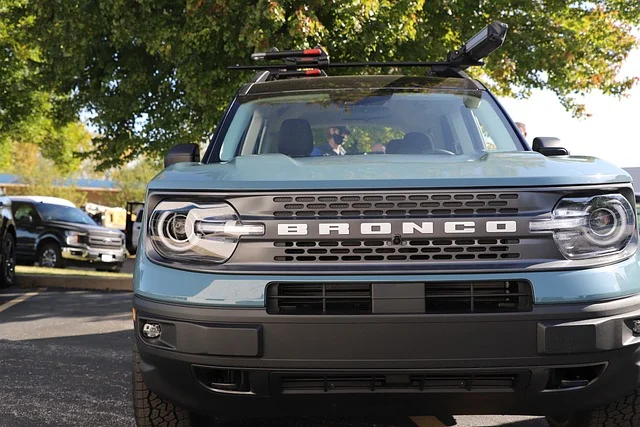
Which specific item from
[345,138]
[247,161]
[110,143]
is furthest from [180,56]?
[247,161]

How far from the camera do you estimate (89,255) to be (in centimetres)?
2041

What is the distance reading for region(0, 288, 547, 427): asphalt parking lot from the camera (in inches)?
181

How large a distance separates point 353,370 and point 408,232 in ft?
1.66

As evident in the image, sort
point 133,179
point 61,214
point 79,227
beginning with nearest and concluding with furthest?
point 79,227 → point 61,214 → point 133,179

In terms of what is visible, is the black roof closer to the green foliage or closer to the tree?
the tree

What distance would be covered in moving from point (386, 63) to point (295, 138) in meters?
1.02

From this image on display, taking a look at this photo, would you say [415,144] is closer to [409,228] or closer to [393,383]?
[409,228]

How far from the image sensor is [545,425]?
454 centimetres

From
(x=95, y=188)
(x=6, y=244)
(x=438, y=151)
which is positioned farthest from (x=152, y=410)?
(x=95, y=188)

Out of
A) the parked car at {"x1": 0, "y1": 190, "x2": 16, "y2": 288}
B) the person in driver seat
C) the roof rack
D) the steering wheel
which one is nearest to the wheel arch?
the parked car at {"x1": 0, "y1": 190, "x2": 16, "y2": 288}

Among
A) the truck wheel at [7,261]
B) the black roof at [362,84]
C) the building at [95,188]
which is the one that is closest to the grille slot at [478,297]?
the black roof at [362,84]

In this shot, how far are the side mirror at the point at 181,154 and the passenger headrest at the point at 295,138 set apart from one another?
1.44ft

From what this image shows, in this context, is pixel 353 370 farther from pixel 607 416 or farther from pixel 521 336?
pixel 607 416

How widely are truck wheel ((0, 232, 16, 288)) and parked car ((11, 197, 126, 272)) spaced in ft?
21.9
